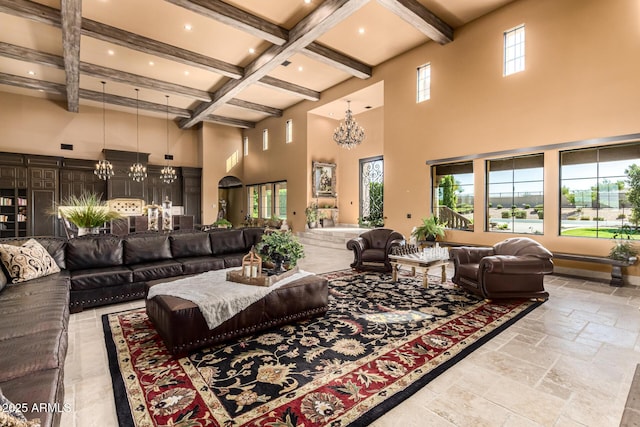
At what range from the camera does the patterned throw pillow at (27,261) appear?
3.21 meters

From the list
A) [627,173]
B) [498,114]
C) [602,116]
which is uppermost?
[498,114]

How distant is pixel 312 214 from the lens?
35.9 feet

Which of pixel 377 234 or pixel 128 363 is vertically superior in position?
pixel 377 234

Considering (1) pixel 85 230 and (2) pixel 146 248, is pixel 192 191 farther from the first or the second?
(2) pixel 146 248

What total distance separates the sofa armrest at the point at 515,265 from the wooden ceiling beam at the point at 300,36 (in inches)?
177

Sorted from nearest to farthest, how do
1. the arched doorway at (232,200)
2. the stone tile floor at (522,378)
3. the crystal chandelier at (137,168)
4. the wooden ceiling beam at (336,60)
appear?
the stone tile floor at (522,378) < the wooden ceiling beam at (336,60) < the crystal chandelier at (137,168) < the arched doorway at (232,200)

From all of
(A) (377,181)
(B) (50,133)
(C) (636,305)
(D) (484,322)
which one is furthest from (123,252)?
(B) (50,133)

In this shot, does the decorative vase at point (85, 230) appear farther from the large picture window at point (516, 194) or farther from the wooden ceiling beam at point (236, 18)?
the large picture window at point (516, 194)

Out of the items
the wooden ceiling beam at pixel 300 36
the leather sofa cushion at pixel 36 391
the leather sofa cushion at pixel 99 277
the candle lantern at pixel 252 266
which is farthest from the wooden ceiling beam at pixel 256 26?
the leather sofa cushion at pixel 36 391

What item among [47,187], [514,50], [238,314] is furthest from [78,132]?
[514,50]

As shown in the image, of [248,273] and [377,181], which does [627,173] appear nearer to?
[248,273]

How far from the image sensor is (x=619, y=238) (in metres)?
4.98

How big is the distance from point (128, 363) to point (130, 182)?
11.0m

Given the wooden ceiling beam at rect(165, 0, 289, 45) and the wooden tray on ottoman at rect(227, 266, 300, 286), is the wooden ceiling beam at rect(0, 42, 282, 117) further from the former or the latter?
the wooden tray on ottoman at rect(227, 266, 300, 286)
